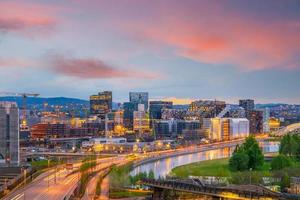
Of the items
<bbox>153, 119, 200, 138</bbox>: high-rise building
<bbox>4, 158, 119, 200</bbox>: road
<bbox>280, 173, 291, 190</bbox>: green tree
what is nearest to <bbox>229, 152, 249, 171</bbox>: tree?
<bbox>280, 173, 291, 190</bbox>: green tree

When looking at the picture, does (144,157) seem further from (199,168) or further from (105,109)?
(105,109)

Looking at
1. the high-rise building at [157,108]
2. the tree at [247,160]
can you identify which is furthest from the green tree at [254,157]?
the high-rise building at [157,108]

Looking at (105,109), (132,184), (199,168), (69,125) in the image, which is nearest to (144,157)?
(199,168)

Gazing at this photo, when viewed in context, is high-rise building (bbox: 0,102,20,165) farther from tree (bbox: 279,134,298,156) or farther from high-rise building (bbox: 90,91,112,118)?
high-rise building (bbox: 90,91,112,118)

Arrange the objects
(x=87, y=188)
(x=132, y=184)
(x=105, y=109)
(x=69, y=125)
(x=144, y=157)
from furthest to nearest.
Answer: (x=105, y=109), (x=69, y=125), (x=144, y=157), (x=132, y=184), (x=87, y=188)

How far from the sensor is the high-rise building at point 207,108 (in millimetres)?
114938

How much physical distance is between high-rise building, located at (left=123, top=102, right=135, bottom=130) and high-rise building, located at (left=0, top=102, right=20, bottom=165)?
62.8 meters

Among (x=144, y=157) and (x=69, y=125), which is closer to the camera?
(x=144, y=157)

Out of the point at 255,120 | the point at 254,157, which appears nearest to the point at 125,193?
the point at 254,157

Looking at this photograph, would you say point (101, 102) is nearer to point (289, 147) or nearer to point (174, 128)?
point (174, 128)

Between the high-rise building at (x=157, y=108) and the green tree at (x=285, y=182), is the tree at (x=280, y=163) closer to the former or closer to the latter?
the green tree at (x=285, y=182)

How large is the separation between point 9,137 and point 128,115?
7127cm

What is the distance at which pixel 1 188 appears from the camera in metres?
24.7

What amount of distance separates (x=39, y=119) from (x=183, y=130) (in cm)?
3229
